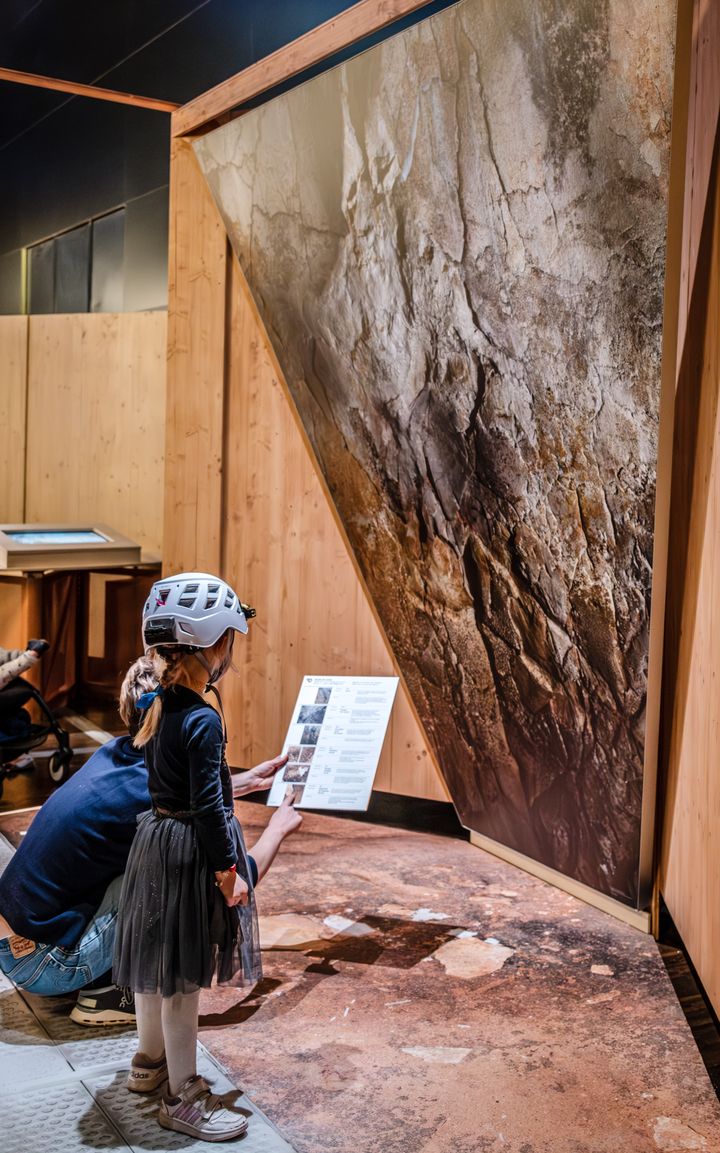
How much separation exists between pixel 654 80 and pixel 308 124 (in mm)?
1859

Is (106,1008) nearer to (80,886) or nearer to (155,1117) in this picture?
(80,886)

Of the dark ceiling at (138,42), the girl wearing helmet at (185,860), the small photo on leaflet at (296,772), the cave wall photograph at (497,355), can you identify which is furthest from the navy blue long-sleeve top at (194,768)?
the dark ceiling at (138,42)

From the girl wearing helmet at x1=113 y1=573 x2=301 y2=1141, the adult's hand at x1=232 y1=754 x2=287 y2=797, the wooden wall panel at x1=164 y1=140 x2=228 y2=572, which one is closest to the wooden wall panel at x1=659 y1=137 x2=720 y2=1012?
the adult's hand at x1=232 y1=754 x2=287 y2=797

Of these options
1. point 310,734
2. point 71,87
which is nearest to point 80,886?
point 310,734

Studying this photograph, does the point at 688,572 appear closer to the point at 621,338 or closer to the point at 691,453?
the point at 691,453

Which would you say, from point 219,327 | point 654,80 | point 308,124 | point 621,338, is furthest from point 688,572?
point 219,327

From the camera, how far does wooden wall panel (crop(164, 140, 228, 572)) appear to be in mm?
5992

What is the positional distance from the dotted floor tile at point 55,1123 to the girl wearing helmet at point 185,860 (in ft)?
0.56

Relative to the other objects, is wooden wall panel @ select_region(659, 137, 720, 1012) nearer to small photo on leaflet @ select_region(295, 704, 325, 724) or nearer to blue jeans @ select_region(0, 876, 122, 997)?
small photo on leaflet @ select_region(295, 704, 325, 724)

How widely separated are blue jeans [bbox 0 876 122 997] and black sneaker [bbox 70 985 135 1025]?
2.3 inches

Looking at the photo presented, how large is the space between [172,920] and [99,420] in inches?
251

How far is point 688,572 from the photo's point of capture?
3969mm

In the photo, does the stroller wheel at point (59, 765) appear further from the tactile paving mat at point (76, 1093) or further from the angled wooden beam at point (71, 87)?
the angled wooden beam at point (71, 87)

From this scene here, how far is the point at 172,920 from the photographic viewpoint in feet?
9.22
